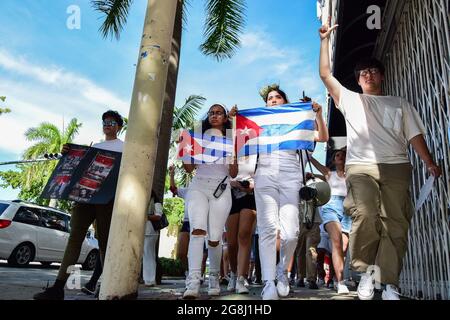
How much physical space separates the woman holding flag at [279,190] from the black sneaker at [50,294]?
1861mm

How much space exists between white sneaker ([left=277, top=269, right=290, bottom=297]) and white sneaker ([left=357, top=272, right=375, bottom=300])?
34.2 inches

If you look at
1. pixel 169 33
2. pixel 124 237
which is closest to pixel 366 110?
pixel 169 33

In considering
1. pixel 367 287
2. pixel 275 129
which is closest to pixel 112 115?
pixel 275 129

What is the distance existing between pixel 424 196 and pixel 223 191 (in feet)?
5.98

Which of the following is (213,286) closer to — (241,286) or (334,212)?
(241,286)

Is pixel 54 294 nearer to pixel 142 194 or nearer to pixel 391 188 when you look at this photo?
pixel 142 194

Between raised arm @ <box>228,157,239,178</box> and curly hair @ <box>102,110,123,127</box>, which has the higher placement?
curly hair @ <box>102,110,123,127</box>

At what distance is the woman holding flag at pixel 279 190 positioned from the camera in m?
3.78

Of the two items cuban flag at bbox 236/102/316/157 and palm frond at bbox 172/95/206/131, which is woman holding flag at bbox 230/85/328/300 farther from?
palm frond at bbox 172/95/206/131

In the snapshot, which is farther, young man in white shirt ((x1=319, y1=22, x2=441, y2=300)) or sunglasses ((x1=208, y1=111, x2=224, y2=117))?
sunglasses ((x1=208, y1=111, x2=224, y2=117))

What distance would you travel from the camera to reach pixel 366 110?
137 inches

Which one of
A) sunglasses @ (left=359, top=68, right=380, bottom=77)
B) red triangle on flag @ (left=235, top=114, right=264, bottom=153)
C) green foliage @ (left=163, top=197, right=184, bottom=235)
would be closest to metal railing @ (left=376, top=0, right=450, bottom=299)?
sunglasses @ (left=359, top=68, right=380, bottom=77)

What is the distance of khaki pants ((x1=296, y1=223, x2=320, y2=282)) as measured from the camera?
660cm

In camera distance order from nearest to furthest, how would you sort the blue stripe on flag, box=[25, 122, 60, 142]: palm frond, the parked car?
1. the blue stripe on flag
2. the parked car
3. box=[25, 122, 60, 142]: palm frond
